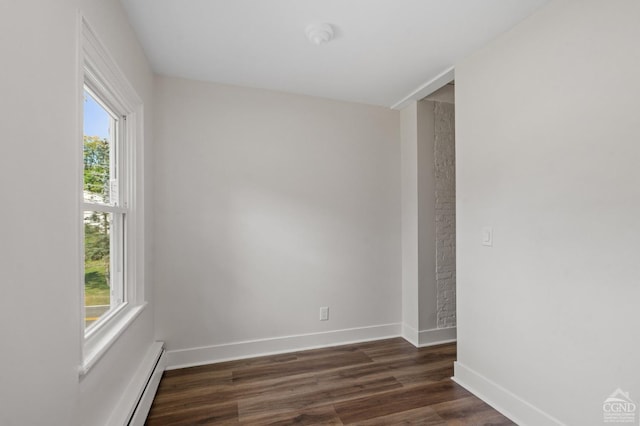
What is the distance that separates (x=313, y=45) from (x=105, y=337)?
2114 mm

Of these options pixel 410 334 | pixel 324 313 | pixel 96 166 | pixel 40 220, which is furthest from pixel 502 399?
pixel 96 166

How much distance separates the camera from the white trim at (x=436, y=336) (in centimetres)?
298

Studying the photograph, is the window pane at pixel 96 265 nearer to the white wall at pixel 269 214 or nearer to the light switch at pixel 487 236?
the white wall at pixel 269 214

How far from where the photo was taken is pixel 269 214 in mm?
2789

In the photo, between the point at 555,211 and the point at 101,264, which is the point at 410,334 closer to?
the point at 555,211

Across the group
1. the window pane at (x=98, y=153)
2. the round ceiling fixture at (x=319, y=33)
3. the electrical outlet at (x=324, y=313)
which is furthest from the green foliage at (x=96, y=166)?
the electrical outlet at (x=324, y=313)

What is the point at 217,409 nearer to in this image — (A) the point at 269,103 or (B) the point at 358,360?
(B) the point at 358,360

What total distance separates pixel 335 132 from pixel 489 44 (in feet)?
4.64

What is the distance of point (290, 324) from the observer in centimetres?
286

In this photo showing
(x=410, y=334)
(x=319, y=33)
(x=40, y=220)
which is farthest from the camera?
(x=410, y=334)

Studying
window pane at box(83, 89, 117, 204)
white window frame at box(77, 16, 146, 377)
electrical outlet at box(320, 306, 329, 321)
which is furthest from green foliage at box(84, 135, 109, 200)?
electrical outlet at box(320, 306, 329, 321)

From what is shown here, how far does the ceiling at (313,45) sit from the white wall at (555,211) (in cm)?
31

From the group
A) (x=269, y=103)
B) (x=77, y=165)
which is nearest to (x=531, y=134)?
(x=269, y=103)

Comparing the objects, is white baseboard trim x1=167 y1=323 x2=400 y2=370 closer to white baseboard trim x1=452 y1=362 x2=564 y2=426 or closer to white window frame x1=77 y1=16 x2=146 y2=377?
white window frame x1=77 y1=16 x2=146 y2=377
